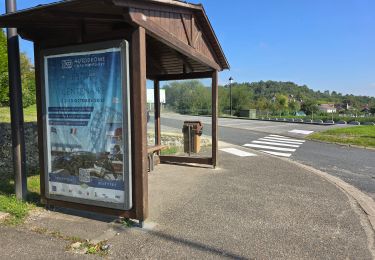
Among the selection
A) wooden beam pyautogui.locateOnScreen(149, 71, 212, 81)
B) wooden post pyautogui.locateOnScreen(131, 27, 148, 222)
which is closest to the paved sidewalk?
wooden post pyautogui.locateOnScreen(131, 27, 148, 222)

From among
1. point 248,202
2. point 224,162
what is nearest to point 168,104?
point 224,162

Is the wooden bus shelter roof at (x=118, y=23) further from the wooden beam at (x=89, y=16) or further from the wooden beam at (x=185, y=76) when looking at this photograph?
the wooden beam at (x=185, y=76)

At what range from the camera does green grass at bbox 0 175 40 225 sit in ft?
16.1

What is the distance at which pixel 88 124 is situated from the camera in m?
4.91

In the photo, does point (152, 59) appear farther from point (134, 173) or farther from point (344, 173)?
point (344, 173)

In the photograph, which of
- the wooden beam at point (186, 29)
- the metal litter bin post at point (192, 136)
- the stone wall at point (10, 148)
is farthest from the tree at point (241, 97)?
the wooden beam at point (186, 29)

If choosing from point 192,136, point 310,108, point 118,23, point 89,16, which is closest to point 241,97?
point 310,108

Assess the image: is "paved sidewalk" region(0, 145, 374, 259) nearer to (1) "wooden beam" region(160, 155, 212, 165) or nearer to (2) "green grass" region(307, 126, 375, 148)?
(1) "wooden beam" region(160, 155, 212, 165)

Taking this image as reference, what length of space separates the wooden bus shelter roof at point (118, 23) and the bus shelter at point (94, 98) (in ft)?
0.05

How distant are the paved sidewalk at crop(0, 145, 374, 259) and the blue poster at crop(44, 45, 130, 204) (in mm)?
537

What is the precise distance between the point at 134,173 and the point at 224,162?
557 cm

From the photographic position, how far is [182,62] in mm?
8938

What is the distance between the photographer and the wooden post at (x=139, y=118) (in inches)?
178

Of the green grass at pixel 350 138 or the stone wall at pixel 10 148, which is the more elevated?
the stone wall at pixel 10 148
